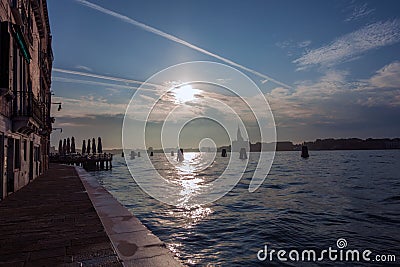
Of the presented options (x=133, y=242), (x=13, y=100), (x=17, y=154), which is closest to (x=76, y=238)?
(x=133, y=242)

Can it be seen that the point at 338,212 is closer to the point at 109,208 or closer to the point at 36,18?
the point at 109,208

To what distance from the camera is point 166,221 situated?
43.2 feet

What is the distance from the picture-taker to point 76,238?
17.1ft

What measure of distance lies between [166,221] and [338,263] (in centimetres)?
781

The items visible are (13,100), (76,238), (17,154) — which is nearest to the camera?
(76,238)

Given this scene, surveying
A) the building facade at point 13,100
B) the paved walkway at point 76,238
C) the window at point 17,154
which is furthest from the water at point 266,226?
the window at point 17,154

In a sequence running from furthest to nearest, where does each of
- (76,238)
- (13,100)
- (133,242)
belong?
(13,100), (76,238), (133,242)

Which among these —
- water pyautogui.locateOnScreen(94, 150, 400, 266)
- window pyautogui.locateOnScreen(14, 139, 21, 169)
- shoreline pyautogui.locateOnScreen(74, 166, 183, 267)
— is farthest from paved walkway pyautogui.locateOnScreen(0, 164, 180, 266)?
window pyautogui.locateOnScreen(14, 139, 21, 169)

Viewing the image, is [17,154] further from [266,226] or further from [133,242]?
[266,226]

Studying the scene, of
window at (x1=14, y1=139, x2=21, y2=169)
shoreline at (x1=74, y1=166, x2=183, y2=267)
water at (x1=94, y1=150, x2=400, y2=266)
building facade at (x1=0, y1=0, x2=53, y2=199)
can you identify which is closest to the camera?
shoreline at (x1=74, y1=166, x2=183, y2=267)

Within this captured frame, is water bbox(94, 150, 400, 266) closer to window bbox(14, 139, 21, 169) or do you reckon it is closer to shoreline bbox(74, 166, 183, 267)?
shoreline bbox(74, 166, 183, 267)

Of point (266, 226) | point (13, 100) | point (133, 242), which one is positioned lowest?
point (266, 226)

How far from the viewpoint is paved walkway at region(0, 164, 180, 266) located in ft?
13.6

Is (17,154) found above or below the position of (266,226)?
above
